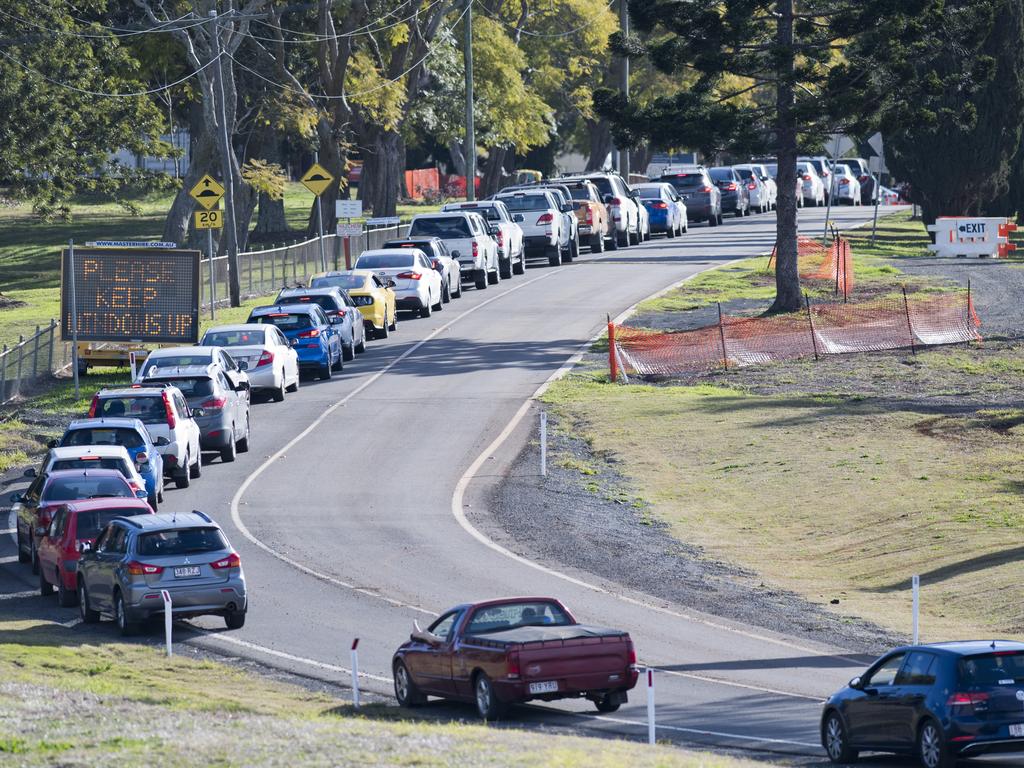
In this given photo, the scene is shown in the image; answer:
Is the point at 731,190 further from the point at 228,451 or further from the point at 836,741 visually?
the point at 836,741

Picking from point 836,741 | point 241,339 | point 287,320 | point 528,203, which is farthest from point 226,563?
point 528,203

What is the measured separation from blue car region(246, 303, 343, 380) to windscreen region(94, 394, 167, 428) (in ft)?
29.8

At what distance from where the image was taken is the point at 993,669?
14648 mm

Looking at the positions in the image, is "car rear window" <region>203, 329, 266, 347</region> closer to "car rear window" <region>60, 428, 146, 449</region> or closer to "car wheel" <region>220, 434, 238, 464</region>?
"car wheel" <region>220, 434, 238, 464</region>

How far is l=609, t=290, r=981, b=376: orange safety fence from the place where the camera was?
4259 cm

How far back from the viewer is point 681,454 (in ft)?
109

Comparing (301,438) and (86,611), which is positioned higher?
(301,438)

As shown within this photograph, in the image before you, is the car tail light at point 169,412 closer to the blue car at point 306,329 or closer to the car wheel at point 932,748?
the blue car at point 306,329

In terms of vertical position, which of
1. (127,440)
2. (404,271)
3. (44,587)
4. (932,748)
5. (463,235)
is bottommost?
(44,587)

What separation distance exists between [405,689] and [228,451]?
15.3 metres

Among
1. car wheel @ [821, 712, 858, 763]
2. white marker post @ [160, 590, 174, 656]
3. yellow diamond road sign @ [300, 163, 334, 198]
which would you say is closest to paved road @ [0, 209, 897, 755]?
car wheel @ [821, 712, 858, 763]

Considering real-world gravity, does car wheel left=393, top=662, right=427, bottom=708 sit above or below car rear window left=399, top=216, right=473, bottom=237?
below

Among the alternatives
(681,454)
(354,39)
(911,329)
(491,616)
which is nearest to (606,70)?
(354,39)

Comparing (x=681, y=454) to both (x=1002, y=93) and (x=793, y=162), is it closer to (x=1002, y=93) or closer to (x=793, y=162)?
(x=793, y=162)
